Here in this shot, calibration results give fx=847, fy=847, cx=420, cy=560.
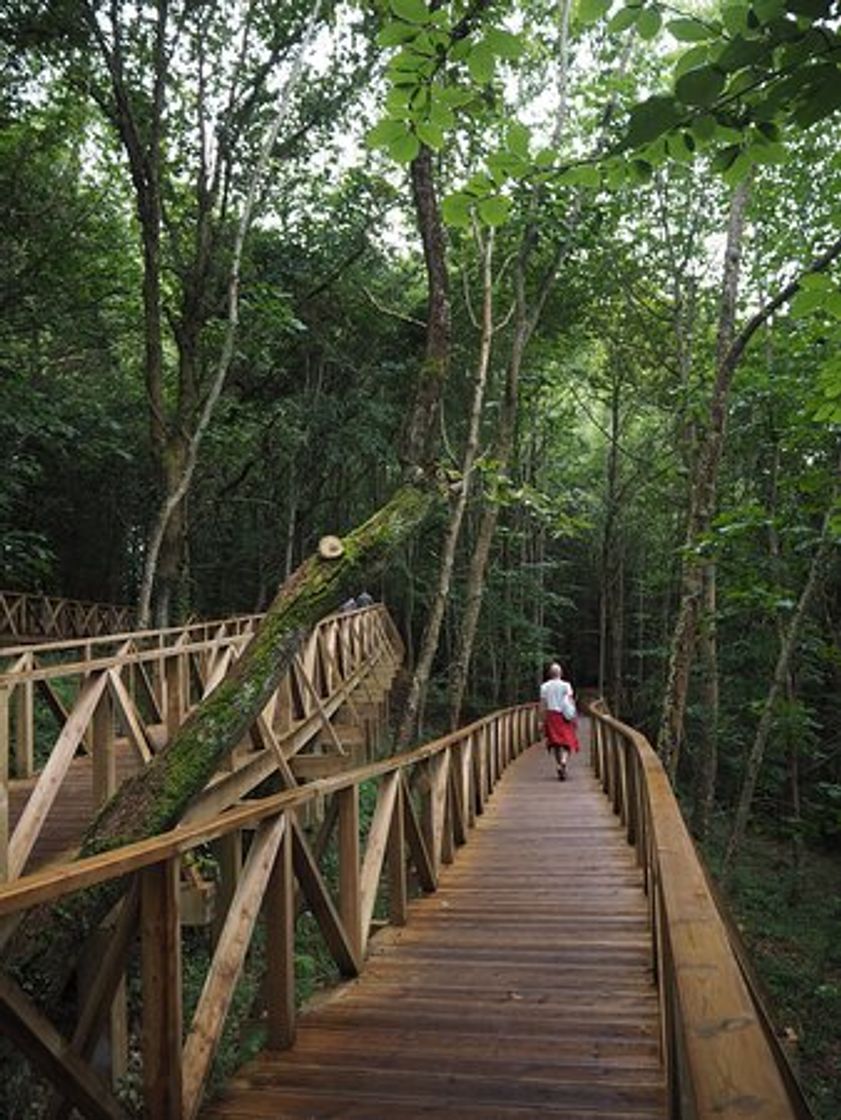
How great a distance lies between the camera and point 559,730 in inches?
480

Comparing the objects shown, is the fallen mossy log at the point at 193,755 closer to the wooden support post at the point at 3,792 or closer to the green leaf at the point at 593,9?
the wooden support post at the point at 3,792

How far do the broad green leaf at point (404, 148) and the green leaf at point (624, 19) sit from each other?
648 mm

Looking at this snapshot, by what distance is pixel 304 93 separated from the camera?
13.8m

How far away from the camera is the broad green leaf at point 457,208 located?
2.79 m

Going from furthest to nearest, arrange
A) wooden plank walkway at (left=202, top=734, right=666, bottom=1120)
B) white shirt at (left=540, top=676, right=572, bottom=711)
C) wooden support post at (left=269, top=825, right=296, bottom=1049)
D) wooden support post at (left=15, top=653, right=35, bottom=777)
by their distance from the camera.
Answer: white shirt at (left=540, top=676, right=572, bottom=711) < wooden support post at (left=15, top=653, right=35, bottom=777) < wooden support post at (left=269, top=825, right=296, bottom=1049) < wooden plank walkway at (left=202, top=734, right=666, bottom=1120)

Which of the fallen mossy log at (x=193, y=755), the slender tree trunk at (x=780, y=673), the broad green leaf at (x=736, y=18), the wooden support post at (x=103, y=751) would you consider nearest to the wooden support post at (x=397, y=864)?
the fallen mossy log at (x=193, y=755)

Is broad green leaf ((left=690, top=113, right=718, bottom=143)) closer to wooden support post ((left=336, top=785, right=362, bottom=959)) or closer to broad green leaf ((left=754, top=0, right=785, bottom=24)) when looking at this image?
broad green leaf ((left=754, top=0, right=785, bottom=24))

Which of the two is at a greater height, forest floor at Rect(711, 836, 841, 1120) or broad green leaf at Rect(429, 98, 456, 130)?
broad green leaf at Rect(429, 98, 456, 130)

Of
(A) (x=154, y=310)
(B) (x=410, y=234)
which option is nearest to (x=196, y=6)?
(A) (x=154, y=310)

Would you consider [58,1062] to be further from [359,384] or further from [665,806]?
[359,384]

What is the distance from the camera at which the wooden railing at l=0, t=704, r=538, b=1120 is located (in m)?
2.29

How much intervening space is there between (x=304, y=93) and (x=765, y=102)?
533 inches

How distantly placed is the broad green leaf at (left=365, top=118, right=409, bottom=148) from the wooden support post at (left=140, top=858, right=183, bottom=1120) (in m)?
2.31

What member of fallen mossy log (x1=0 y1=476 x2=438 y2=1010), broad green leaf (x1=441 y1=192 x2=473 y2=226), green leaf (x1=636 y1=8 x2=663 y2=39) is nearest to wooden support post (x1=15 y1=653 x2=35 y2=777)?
fallen mossy log (x1=0 y1=476 x2=438 y2=1010)
